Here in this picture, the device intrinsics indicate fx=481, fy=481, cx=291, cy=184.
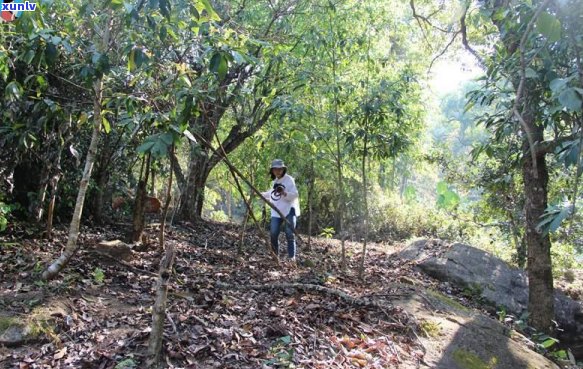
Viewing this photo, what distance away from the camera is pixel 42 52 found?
360cm

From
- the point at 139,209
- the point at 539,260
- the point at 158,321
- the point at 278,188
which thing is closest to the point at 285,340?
the point at 158,321

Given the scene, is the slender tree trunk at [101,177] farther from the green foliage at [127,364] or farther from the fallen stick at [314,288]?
the green foliage at [127,364]

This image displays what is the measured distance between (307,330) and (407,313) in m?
1.24

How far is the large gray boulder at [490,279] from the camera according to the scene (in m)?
7.42

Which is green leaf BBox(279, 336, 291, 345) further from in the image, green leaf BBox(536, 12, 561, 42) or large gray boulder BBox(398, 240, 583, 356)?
large gray boulder BBox(398, 240, 583, 356)

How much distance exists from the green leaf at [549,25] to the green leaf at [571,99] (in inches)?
10.0

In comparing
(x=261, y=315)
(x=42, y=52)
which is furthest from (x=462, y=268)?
(x=42, y=52)

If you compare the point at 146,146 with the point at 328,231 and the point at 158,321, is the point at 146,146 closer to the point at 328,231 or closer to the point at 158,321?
the point at 158,321

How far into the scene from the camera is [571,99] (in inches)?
85.6

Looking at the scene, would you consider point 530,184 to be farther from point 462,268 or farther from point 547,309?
point 462,268

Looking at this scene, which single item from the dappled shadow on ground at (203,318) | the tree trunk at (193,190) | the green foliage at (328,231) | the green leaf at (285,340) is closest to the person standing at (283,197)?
the dappled shadow on ground at (203,318)

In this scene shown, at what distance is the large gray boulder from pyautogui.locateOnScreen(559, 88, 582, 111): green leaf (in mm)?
5843

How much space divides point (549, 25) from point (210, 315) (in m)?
3.18

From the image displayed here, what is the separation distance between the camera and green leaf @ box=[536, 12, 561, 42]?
212cm
